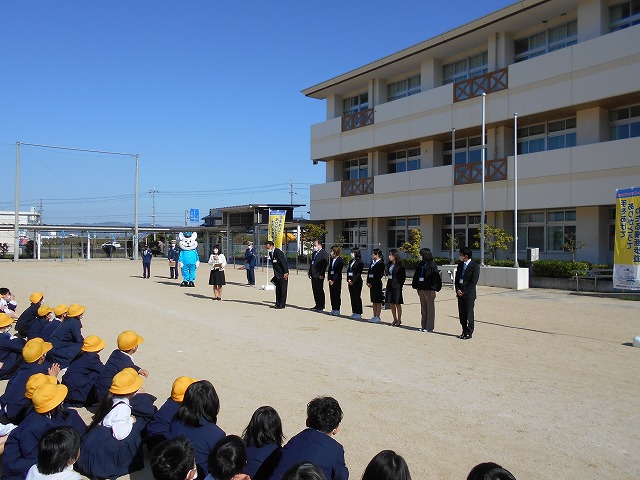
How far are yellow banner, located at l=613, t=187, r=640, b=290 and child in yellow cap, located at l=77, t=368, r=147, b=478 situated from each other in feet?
34.0

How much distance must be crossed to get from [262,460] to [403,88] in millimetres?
31176

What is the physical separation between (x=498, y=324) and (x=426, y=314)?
6.86 ft

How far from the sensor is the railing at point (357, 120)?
32.5 meters

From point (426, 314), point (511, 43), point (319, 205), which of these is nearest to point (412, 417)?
point (426, 314)

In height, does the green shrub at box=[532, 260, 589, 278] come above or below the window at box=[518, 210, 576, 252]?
below

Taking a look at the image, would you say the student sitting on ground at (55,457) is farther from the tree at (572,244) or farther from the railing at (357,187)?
the railing at (357,187)

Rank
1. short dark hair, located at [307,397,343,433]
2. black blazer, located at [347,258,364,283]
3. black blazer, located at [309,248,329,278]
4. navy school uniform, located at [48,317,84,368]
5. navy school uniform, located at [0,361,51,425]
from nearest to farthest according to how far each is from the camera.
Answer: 1. short dark hair, located at [307,397,343,433]
2. navy school uniform, located at [0,361,51,425]
3. navy school uniform, located at [48,317,84,368]
4. black blazer, located at [347,258,364,283]
5. black blazer, located at [309,248,329,278]

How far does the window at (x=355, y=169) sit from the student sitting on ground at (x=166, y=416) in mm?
30592

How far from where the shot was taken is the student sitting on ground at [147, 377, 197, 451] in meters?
4.53

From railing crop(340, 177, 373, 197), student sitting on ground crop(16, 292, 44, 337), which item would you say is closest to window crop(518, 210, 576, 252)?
railing crop(340, 177, 373, 197)

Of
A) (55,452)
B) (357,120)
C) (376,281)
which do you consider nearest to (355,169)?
(357,120)

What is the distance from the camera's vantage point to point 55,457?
337 cm

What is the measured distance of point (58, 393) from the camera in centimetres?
425

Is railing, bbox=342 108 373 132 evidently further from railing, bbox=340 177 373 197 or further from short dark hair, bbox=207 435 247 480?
short dark hair, bbox=207 435 247 480
